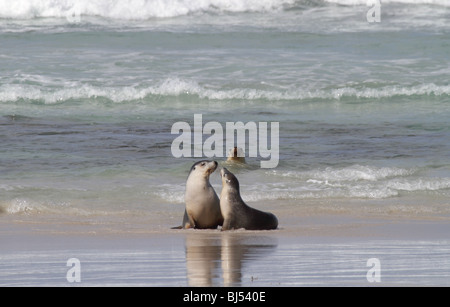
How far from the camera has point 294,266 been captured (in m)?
6.23

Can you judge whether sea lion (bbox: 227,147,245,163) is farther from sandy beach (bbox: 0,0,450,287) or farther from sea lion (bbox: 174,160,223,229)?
sea lion (bbox: 174,160,223,229)

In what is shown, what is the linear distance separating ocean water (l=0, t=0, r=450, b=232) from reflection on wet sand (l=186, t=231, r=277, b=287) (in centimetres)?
85

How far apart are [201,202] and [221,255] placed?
181 centimetres

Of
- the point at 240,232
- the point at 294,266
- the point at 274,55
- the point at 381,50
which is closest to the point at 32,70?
the point at 274,55

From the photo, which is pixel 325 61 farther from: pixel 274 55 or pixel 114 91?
pixel 114 91

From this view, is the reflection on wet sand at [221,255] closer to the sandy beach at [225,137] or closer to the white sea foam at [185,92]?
the sandy beach at [225,137]

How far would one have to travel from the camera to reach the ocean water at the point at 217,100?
9.77m

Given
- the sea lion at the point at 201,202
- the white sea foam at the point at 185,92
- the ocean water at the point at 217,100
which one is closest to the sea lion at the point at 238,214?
the sea lion at the point at 201,202

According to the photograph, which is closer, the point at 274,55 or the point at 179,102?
the point at 179,102

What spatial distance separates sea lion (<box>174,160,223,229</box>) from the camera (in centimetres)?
838

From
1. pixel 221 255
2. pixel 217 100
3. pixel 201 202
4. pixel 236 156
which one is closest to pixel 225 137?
pixel 236 156

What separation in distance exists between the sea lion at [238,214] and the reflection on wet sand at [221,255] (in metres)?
0.29

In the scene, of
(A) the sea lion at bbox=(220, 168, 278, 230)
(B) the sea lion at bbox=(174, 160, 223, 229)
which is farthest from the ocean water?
(A) the sea lion at bbox=(220, 168, 278, 230)

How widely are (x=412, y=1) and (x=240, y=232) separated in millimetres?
18688
